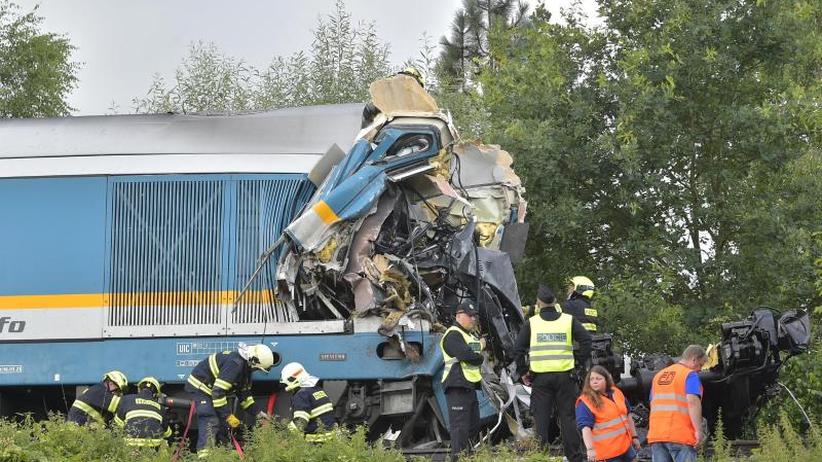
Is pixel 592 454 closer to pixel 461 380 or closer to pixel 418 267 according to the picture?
pixel 461 380

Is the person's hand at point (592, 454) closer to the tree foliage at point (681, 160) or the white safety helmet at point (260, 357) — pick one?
the white safety helmet at point (260, 357)

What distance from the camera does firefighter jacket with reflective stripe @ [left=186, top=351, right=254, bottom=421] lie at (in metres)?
10.6

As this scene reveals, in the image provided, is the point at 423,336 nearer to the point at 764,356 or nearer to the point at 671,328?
the point at 764,356

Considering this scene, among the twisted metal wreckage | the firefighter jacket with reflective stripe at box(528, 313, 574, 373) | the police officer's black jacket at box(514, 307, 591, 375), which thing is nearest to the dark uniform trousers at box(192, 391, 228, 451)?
the twisted metal wreckage

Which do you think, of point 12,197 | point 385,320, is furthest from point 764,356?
point 12,197

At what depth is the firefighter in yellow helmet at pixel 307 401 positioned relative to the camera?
10477 millimetres

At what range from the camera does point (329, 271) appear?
11.2 metres

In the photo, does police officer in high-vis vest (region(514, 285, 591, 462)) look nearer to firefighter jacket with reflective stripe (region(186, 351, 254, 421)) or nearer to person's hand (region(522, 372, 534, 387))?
person's hand (region(522, 372, 534, 387))

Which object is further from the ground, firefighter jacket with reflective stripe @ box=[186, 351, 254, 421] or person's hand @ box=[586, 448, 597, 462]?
firefighter jacket with reflective stripe @ box=[186, 351, 254, 421]

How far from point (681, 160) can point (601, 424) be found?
740cm

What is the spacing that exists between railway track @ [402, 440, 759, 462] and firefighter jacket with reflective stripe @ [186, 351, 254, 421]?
1.59m

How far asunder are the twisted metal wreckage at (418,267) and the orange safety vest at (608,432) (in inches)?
85.3

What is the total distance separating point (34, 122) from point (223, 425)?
3789mm

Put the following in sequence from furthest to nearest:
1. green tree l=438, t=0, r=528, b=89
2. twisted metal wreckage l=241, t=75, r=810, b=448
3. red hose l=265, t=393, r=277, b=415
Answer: green tree l=438, t=0, r=528, b=89 → red hose l=265, t=393, r=277, b=415 → twisted metal wreckage l=241, t=75, r=810, b=448
